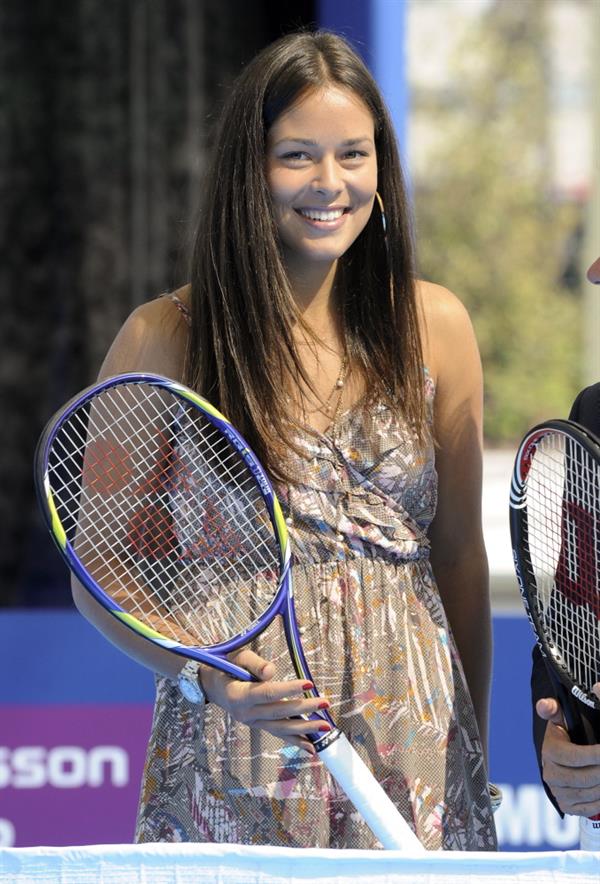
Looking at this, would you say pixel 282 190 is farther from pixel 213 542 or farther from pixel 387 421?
pixel 213 542

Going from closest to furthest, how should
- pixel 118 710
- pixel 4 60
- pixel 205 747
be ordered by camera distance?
pixel 205 747, pixel 118 710, pixel 4 60

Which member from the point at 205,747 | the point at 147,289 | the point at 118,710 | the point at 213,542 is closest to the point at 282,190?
the point at 213,542

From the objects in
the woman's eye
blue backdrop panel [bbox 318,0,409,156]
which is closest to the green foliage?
blue backdrop panel [bbox 318,0,409,156]

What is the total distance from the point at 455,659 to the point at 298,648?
333 millimetres

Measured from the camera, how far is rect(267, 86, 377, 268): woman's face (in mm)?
1892

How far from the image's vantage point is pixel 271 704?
5.41 feet

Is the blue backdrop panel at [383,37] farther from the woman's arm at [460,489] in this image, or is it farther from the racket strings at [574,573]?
the racket strings at [574,573]

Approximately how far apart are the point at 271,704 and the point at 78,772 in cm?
183

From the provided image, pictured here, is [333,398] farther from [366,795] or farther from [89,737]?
[89,737]

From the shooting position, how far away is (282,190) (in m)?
1.89

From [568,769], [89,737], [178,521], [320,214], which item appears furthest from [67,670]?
[568,769]

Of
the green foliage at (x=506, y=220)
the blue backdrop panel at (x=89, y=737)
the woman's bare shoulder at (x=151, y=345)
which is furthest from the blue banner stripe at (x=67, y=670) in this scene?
the green foliage at (x=506, y=220)

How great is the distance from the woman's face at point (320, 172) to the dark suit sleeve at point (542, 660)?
1.31 feet

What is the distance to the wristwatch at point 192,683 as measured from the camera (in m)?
1.74
